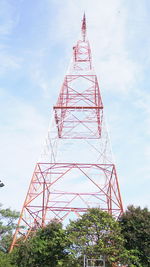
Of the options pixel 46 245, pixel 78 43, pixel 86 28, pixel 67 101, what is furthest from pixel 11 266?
pixel 86 28

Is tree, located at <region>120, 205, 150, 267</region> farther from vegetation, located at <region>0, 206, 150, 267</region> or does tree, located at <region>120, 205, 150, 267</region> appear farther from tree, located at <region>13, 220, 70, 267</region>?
tree, located at <region>13, 220, 70, 267</region>

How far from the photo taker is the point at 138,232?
1463cm

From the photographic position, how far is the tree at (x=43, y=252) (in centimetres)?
1400

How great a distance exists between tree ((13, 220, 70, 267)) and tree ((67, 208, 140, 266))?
60 cm

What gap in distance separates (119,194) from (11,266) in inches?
256

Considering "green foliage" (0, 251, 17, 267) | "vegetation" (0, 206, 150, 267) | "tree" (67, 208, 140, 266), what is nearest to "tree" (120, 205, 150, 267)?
"vegetation" (0, 206, 150, 267)

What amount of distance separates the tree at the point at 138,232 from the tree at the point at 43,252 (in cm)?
305

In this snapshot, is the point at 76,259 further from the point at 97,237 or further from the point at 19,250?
the point at 19,250

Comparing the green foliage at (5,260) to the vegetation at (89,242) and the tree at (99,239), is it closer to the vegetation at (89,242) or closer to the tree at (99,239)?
the vegetation at (89,242)

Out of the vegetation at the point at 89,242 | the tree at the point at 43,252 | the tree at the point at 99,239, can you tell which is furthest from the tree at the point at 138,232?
the tree at the point at 43,252

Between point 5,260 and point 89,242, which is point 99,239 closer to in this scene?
point 89,242

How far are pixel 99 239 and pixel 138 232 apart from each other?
230 cm

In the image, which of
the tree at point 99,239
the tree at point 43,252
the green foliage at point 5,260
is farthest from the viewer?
the tree at point 43,252

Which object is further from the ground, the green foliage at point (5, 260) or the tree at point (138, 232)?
the tree at point (138, 232)
